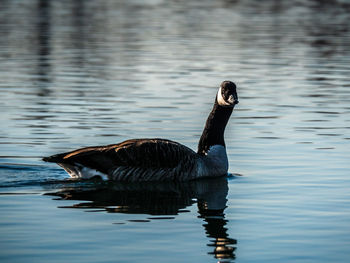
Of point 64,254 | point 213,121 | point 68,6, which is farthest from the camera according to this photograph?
point 68,6

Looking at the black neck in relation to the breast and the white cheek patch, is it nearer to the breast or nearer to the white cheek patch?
the white cheek patch

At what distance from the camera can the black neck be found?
19016 mm

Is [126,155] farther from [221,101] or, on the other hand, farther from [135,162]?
[221,101]

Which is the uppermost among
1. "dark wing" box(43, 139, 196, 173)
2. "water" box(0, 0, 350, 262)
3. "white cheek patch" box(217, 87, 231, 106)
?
"white cheek patch" box(217, 87, 231, 106)

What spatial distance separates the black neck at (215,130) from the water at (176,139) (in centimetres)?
91

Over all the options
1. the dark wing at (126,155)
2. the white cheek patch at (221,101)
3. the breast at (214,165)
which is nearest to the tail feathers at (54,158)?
the dark wing at (126,155)

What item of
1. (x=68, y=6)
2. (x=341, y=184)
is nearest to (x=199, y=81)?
(x=341, y=184)

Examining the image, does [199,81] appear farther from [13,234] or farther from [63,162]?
[13,234]

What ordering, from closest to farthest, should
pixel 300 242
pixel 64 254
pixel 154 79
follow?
pixel 64 254
pixel 300 242
pixel 154 79

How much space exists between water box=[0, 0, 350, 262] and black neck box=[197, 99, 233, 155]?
2.97 ft

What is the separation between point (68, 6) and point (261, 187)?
79.7m

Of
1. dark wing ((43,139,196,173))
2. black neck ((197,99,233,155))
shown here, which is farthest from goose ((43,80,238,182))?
black neck ((197,99,233,155))

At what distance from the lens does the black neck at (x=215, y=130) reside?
19.0 metres

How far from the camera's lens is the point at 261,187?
677 inches
